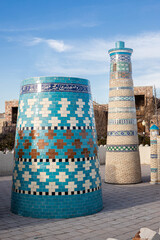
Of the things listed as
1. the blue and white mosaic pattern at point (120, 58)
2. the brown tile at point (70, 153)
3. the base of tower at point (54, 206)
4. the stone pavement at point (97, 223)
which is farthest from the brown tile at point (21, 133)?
the blue and white mosaic pattern at point (120, 58)

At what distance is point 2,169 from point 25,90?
8167mm

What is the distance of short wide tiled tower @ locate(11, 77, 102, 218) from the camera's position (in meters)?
6.61

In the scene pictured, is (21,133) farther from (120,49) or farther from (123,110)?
(120,49)

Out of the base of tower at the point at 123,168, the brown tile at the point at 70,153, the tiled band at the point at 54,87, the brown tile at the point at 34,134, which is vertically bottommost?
the base of tower at the point at 123,168

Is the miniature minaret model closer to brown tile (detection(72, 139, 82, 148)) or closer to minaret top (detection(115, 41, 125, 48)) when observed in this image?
minaret top (detection(115, 41, 125, 48))

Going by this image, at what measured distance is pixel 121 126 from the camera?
11.3 metres

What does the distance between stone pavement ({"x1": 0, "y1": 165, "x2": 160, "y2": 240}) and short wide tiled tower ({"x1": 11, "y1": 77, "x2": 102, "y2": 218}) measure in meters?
0.32

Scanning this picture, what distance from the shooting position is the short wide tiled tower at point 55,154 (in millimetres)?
6609

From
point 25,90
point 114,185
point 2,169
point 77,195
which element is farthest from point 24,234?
point 2,169

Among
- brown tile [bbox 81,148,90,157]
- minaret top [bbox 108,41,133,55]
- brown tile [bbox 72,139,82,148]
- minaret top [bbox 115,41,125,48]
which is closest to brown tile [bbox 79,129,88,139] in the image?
brown tile [bbox 72,139,82,148]

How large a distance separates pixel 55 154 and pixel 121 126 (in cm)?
514

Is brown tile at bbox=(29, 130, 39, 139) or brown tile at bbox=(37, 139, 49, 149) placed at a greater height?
brown tile at bbox=(29, 130, 39, 139)

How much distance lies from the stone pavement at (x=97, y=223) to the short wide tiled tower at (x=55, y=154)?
320 millimetres

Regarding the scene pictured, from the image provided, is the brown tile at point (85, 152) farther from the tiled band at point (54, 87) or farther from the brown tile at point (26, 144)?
the tiled band at point (54, 87)
